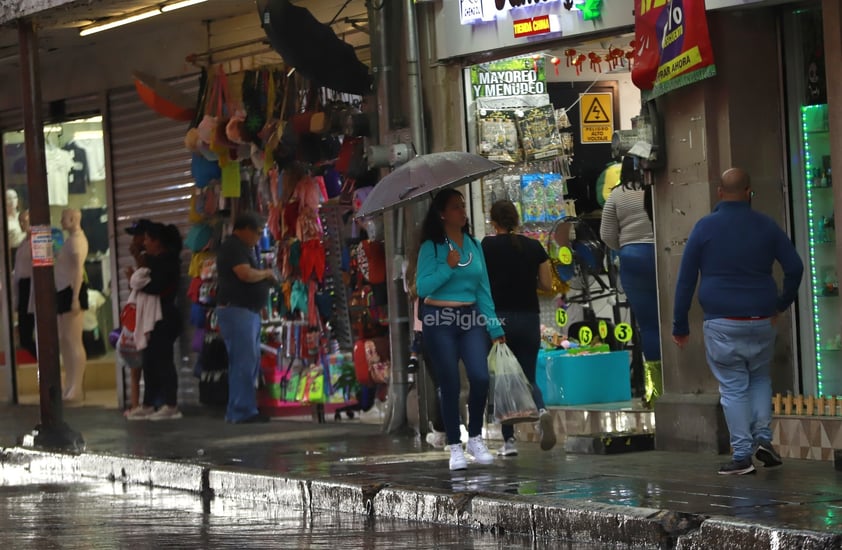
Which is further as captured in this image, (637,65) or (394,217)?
(394,217)

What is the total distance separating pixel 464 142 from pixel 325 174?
222cm

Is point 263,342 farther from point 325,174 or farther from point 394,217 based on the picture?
point 394,217

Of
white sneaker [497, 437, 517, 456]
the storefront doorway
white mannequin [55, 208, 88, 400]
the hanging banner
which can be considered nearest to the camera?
the hanging banner

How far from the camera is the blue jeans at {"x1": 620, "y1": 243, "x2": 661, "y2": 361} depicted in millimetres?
12984

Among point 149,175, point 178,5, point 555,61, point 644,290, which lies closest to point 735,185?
point 644,290

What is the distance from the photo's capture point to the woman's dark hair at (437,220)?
11.1m

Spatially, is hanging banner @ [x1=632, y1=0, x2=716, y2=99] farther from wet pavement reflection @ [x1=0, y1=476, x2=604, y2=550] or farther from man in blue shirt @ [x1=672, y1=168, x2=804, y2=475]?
wet pavement reflection @ [x1=0, y1=476, x2=604, y2=550]

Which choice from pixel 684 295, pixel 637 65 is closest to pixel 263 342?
pixel 637 65

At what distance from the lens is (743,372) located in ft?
32.6

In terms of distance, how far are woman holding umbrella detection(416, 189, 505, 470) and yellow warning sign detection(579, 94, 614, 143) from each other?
146 inches

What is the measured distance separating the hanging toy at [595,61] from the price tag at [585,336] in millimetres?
2382

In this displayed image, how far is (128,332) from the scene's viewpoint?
57.2 ft

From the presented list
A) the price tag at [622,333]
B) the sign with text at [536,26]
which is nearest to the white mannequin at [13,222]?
the price tag at [622,333]

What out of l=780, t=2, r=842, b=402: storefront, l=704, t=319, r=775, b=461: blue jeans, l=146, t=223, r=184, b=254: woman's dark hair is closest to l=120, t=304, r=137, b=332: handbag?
l=146, t=223, r=184, b=254: woman's dark hair
